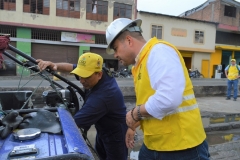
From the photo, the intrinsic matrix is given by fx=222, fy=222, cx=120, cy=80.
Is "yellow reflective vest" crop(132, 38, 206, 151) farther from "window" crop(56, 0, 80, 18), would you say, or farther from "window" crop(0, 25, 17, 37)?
"window" crop(56, 0, 80, 18)

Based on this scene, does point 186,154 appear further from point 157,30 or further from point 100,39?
point 157,30

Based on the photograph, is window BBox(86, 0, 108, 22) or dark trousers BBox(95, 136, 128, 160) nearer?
dark trousers BBox(95, 136, 128, 160)

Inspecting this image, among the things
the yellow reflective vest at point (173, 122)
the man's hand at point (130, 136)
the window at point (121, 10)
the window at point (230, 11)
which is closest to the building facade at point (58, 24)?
the window at point (121, 10)

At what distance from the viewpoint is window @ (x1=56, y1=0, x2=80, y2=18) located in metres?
20.7

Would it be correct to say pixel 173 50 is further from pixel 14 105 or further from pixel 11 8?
pixel 11 8

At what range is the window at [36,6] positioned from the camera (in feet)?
64.7

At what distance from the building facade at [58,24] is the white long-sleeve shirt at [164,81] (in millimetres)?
19358

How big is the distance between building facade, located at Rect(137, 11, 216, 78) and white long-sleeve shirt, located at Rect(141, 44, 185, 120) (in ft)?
74.7

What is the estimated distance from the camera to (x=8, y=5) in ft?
63.1

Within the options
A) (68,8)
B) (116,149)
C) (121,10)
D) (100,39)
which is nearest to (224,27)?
A: (121,10)

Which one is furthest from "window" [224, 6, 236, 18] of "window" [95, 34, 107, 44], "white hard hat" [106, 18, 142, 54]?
"white hard hat" [106, 18, 142, 54]

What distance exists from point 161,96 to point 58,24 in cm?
2082

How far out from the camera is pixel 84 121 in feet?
6.61

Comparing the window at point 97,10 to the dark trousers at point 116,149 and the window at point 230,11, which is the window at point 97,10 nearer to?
the window at point 230,11
